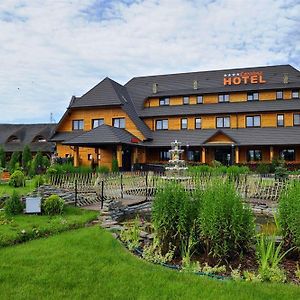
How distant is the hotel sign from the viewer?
3506cm

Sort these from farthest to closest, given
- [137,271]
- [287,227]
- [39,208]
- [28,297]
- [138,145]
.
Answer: [138,145] → [39,208] → [287,227] → [137,271] → [28,297]

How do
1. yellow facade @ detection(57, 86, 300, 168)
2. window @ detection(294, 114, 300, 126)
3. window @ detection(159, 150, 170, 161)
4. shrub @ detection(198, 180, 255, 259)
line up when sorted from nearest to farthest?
shrub @ detection(198, 180, 255, 259) < yellow facade @ detection(57, 86, 300, 168) < window @ detection(294, 114, 300, 126) < window @ detection(159, 150, 170, 161)

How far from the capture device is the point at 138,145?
99.6ft

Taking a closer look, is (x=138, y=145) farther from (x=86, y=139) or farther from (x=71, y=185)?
(x=71, y=185)

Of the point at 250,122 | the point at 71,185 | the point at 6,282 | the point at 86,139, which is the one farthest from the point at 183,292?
the point at 250,122

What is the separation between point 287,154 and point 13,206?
2694 centimetres

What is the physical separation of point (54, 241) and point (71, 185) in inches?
288

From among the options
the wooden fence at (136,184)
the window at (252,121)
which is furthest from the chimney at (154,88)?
the wooden fence at (136,184)

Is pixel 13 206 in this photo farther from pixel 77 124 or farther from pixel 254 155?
pixel 254 155

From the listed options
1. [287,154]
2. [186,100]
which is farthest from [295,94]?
[186,100]

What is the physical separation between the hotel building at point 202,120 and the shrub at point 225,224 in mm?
22060

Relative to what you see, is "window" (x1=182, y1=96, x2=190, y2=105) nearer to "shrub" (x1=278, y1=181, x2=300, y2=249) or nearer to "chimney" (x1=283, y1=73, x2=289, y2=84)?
"chimney" (x1=283, y1=73, x2=289, y2=84)

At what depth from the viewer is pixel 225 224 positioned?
6.17 m

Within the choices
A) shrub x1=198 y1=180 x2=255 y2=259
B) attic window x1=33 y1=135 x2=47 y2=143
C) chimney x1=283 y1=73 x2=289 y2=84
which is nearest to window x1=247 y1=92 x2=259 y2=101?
chimney x1=283 y1=73 x2=289 y2=84
